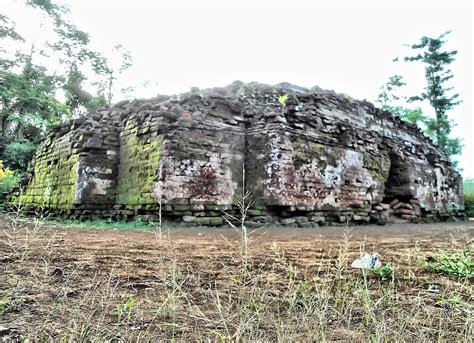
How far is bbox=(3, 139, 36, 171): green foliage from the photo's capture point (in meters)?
16.2

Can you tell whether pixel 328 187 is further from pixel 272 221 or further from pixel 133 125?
pixel 133 125

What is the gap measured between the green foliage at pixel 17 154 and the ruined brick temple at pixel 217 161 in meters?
7.51

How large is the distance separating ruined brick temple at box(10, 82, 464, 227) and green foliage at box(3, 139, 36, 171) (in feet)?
24.6

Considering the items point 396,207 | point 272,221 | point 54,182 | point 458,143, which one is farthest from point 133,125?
point 458,143

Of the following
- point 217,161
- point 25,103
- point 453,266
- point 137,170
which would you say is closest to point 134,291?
point 453,266

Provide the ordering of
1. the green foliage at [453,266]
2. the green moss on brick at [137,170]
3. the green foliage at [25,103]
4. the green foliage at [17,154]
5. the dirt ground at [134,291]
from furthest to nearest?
the green foliage at [25,103] < the green foliage at [17,154] < the green moss on brick at [137,170] < the green foliage at [453,266] < the dirt ground at [134,291]

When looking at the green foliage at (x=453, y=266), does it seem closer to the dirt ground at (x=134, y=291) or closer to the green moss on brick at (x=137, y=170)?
the dirt ground at (x=134, y=291)

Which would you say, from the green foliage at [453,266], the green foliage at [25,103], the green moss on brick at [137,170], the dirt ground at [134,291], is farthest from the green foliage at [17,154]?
the green foliage at [453,266]

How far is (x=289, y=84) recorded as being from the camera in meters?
10.4

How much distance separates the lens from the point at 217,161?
24.2ft

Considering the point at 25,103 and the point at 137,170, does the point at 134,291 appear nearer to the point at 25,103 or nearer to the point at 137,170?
the point at 137,170

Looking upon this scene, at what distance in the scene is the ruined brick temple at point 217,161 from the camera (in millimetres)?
7020

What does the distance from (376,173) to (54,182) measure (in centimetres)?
Result: 837

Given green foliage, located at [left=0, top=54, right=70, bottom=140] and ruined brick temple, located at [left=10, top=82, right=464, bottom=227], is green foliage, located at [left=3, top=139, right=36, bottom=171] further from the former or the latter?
ruined brick temple, located at [left=10, top=82, right=464, bottom=227]
